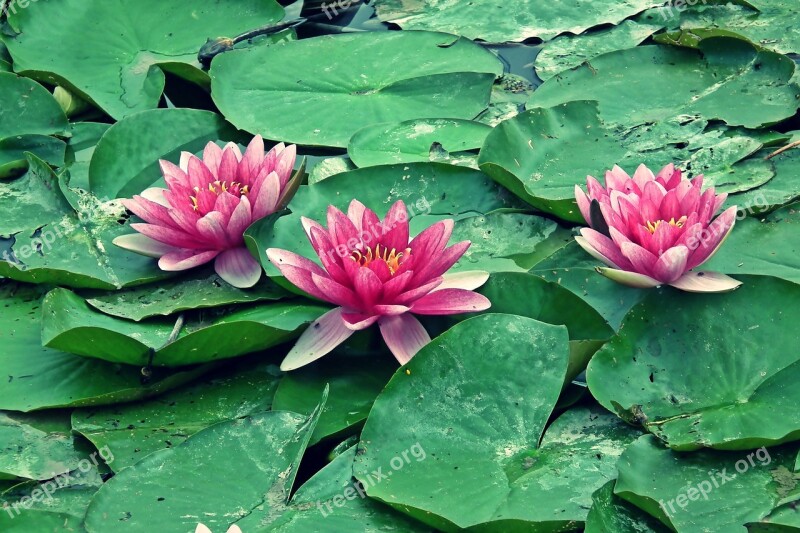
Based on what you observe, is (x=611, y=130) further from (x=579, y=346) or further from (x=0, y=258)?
(x=0, y=258)

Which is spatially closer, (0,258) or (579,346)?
(579,346)

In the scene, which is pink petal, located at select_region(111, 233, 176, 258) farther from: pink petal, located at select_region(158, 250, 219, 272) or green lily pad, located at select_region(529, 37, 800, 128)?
green lily pad, located at select_region(529, 37, 800, 128)

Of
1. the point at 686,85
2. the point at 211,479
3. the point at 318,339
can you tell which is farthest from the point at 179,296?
the point at 686,85

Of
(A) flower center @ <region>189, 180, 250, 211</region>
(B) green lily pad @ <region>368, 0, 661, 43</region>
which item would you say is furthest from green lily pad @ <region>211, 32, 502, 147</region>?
(A) flower center @ <region>189, 180, 250, 211</region>

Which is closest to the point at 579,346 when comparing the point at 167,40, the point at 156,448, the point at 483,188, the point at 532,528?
the point at 532,528

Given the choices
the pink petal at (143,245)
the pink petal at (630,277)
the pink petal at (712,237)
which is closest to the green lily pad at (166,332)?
the pink petal at (143,245)
